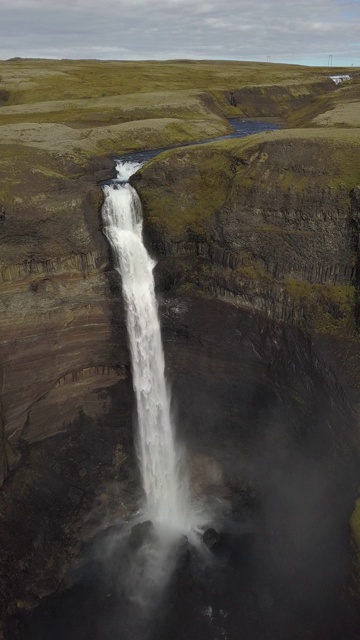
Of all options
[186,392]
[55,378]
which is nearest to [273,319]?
[186,392]

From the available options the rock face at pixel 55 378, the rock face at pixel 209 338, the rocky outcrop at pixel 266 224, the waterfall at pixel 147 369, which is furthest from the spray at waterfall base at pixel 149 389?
the rocky outcrop at pixel 266 224

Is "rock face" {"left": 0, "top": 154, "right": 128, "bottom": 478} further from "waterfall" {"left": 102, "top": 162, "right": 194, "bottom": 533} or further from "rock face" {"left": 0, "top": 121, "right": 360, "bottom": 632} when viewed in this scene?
"waterfall" {"left": 102, "top": 162, "right": 194, "bottom": 533}

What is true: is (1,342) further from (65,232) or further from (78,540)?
(78,540)

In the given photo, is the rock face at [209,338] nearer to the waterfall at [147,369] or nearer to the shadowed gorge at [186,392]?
the shadowed gorge at [186,392]

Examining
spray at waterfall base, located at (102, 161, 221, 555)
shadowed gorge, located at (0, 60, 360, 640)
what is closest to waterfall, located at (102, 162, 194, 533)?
spray at waterfall base, located at (102, 161, 221, 555)

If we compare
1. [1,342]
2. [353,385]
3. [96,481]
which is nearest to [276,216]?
[353,385]

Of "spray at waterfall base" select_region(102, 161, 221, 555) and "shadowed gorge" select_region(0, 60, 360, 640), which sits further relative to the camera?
"spray at waterfall base" select_region(102, 161, 221, 555)
